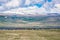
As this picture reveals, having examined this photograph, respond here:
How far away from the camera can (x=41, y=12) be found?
1.50m

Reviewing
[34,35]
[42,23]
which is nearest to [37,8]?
[42,23]

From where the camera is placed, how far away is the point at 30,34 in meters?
1.47

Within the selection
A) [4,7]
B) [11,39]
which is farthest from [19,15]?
→ [11,39]

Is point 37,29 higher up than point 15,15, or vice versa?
point 15,15

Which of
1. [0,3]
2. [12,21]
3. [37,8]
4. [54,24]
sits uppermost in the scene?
[0,3]

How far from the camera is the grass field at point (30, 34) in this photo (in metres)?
1.45

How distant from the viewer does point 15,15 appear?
4.89 feet

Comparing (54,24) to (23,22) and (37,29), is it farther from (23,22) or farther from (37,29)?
(23,22)

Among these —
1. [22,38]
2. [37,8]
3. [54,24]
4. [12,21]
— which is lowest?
[22,38]

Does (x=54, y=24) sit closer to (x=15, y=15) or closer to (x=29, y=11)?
(x=29, y=11)

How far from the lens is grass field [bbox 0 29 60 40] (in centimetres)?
145

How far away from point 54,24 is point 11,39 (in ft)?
1.88

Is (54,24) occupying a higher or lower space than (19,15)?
lower

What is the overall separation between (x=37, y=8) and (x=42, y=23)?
7.9 inches
